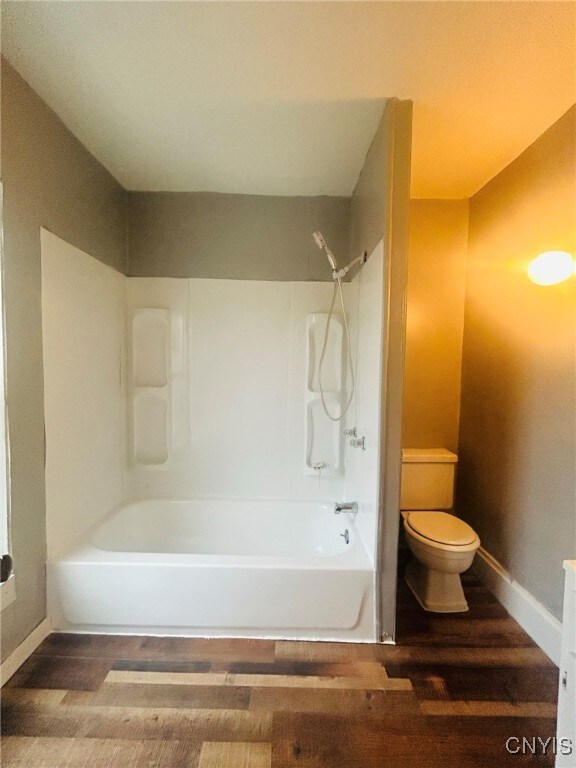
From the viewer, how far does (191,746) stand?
1.24 meters

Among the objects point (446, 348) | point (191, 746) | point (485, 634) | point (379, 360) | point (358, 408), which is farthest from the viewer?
point (446, 348)

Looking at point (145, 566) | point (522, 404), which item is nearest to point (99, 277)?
point (145, 566)

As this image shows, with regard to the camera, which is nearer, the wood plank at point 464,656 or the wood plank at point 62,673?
the wood plank at point 62,673

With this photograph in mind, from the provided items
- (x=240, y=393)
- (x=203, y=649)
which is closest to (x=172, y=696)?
(x=203, y=649)

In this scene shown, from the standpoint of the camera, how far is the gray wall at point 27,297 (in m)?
1.47

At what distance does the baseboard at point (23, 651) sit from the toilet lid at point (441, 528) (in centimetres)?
182

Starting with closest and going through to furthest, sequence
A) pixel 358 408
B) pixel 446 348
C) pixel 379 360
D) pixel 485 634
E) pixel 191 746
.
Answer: pixel 191 746, pixel 379 360, pixel 485 634, pixel 358 408, pixel 446 348

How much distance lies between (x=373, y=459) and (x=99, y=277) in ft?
5.84

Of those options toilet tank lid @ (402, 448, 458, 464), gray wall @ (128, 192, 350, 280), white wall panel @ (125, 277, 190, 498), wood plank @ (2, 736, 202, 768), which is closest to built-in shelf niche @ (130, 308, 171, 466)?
white wall panel @ (125, 277, 190, 498)

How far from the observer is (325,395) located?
2.48 metres

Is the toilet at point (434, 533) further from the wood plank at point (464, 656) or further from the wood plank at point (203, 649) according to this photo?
the wood plank at point (203, 649)

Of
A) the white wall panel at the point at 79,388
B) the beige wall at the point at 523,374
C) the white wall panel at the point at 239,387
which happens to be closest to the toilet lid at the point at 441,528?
the beige wall at the point at 523,374

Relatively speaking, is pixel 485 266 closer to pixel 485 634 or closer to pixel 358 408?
pixel 358 408

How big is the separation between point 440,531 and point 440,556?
5.4 inches
